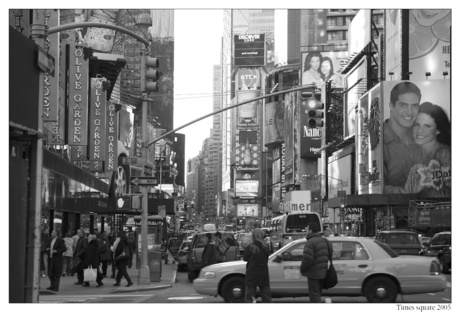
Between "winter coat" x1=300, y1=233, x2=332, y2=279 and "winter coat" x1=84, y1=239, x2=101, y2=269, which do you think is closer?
"winter coat" x1=300, y1=233, x2=332, y2=279

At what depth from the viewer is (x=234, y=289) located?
18453mm

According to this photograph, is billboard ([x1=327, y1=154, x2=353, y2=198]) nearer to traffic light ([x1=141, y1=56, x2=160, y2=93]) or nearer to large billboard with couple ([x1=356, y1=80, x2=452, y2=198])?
large billboard with couple ([x1=356, y1=80, x2=452, y2=198])

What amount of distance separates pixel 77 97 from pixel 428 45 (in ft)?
188

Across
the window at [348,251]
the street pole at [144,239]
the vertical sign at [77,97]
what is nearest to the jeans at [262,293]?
the window at [348,251]

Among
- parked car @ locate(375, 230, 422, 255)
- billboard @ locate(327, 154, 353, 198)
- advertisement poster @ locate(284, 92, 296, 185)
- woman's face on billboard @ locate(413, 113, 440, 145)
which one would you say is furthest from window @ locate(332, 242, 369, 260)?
advertisement poster @ locate(284, 92, 296, 185)

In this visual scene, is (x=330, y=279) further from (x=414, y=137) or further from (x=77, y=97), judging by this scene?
(x=414, y=137)

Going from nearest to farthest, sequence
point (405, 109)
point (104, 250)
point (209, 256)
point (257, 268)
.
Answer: point (257, 268)
point (209, 256)
point (104, 250)
point (405, 109)

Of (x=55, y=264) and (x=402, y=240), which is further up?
(x=402, y=240)

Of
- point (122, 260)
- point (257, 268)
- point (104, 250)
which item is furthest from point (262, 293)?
point (104, 250)

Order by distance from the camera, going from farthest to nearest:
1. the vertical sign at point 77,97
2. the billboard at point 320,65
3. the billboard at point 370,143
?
1. the billboard at point 320,65
2. the billboard at point 370,143
3. the vertical sign at point 77,97

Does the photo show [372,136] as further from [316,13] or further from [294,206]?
[316,13]

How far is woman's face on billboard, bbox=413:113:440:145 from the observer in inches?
3260

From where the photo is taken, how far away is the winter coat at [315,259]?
49.9 ft

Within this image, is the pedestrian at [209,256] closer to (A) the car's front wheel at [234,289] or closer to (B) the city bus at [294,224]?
(A) the car's front wheel at [234,289]
